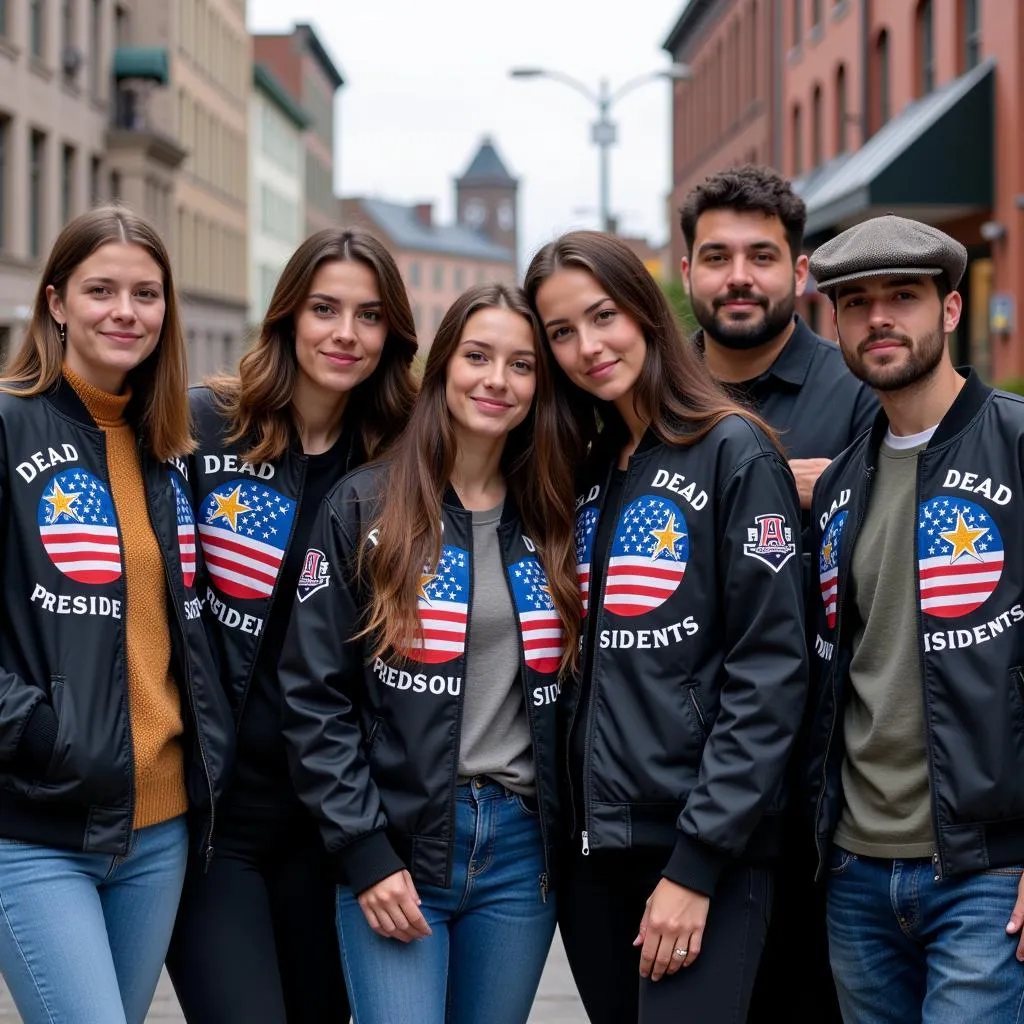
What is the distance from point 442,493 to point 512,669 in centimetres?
48

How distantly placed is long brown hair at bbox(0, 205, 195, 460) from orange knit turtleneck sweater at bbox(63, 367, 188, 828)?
0.07 metres

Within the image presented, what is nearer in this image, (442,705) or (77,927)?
(77,927)

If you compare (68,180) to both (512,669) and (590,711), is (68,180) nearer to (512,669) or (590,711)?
(512,669)

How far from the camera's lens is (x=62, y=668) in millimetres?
3707

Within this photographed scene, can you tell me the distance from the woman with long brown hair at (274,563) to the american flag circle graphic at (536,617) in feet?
1.67

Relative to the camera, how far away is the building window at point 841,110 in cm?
3015

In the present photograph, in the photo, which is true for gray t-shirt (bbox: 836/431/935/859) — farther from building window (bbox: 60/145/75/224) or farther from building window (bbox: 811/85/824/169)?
building window (bbox: 60/145/75/224)

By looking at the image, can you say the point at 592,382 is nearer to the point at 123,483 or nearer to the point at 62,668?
the point at 123,483

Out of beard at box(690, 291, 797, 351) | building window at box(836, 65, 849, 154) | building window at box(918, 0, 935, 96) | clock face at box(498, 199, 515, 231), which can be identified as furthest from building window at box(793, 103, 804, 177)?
clock face at box(498, 199, 515, 231)

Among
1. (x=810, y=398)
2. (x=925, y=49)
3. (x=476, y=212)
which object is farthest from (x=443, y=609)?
(x=476, y=212)

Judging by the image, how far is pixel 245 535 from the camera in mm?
4238

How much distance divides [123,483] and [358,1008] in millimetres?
1396

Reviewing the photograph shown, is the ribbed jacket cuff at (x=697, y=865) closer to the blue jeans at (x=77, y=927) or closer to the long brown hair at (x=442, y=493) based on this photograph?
the long brown hair at (x=442, y=493)

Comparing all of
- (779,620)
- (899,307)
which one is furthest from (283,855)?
(899,307)
